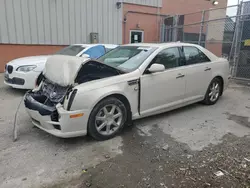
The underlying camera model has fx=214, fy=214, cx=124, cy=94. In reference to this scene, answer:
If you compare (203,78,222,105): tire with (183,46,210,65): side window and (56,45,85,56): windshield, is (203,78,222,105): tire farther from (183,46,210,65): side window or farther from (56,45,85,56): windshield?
(56,45,85,56): windshield

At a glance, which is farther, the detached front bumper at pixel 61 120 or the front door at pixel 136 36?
the front door at pixel 136 36

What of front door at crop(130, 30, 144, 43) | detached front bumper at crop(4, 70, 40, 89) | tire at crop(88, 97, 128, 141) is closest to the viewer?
tire at crop(88, 97, 128, 141)

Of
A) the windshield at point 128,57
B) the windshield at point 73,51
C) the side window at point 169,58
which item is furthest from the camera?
the windshield at point 73,51

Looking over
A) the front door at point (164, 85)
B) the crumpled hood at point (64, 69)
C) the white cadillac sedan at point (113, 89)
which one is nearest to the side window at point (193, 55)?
the white cadillac sedan at point (113, 89)

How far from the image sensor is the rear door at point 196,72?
14.3 ft

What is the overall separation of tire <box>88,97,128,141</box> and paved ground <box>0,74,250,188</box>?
→ 0.14 meters

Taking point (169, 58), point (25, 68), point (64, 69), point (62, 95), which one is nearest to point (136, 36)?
point (25, 68)

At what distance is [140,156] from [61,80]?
164cm

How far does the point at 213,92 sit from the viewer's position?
16.6ft

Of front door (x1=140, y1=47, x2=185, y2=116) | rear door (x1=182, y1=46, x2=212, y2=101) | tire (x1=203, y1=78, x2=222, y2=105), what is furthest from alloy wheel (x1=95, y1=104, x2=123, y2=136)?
tire (x1=203, y1=78, x2=222, y2=105)

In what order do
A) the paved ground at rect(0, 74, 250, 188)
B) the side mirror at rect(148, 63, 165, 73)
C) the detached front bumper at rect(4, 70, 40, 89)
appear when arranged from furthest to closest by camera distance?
the detached front bumper at rect(4, 70, 40, 89) → the side mirror at rect(148, 63, 165, 73) → the paved ground at rect(0, 74, 250, 188)

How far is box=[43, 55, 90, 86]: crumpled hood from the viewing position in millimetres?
3205

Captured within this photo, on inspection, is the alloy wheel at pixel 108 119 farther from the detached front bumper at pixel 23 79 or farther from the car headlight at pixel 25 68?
the car headlight at pixel 25 68

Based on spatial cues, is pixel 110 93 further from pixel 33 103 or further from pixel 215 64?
pixel 215 64
